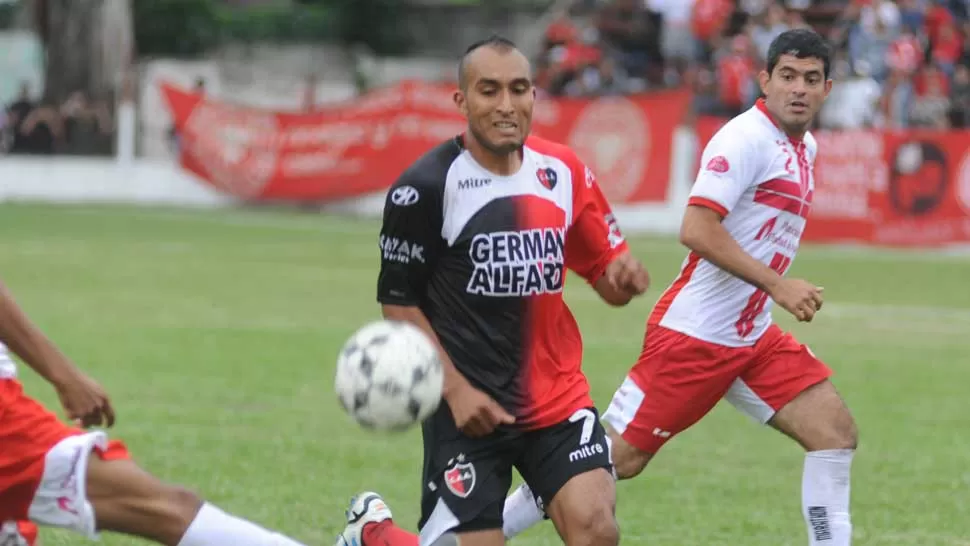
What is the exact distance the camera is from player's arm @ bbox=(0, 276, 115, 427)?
5.20 m

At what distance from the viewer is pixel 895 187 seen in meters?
24.8

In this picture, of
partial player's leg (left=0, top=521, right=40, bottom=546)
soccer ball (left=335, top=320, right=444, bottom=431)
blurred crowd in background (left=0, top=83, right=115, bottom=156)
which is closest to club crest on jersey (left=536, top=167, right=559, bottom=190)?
soccer ball (left=335, top=320, right=444, bottom=431)

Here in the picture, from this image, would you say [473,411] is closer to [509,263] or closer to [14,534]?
[509,263]

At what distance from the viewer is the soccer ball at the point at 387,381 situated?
554cm

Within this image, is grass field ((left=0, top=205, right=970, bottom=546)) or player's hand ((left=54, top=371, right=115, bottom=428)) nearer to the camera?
player's hand ((left=54, top=371, right=115, bottom=428))

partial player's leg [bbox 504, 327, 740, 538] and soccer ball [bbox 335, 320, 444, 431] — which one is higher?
soccer ball [bbox 335, 320, 444, 431]

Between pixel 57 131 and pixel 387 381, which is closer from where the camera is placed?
pixel 387 381

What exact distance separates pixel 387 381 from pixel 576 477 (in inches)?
36.5

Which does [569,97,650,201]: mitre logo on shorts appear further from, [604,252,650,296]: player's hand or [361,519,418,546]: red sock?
[604,252,650,296]: player's hand

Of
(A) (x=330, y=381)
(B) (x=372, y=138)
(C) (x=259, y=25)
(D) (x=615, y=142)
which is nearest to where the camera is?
(A) (x=330, y=381)

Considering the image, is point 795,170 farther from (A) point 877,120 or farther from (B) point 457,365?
(A) point 877,120

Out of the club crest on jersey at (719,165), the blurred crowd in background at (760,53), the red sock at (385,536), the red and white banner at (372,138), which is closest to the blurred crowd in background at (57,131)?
the red and white banner at (372,138)

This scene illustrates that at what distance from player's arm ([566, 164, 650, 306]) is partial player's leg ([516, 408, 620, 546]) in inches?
18.4

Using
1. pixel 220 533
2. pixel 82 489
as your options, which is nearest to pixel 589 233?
pixel 220 533
